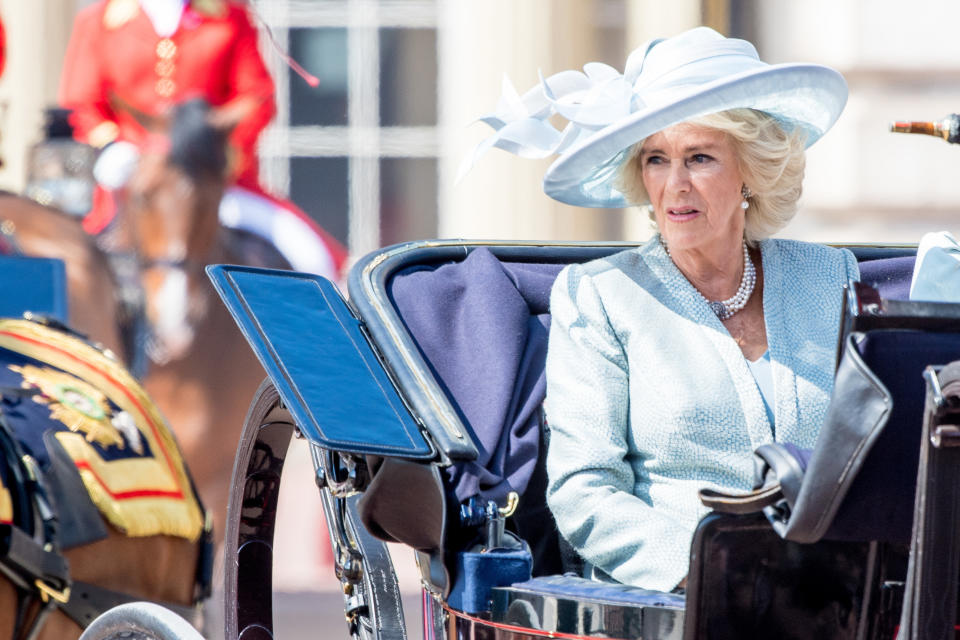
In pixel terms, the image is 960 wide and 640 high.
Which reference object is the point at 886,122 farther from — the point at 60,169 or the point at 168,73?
the point at 60,169

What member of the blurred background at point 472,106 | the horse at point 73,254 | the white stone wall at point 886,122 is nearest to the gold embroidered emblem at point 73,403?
the horse at point 73,254

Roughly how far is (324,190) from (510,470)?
4.63 m

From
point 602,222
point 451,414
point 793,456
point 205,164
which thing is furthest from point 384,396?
point 602,222

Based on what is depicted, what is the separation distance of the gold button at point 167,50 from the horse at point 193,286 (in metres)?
0.21

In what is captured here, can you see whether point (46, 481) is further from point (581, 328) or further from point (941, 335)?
point (941, 335)

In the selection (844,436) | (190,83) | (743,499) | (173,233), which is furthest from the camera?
(190,83)

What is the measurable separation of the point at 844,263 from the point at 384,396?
760 mm

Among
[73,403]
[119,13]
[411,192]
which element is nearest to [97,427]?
[73,403]

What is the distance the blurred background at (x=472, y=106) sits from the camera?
5.79m

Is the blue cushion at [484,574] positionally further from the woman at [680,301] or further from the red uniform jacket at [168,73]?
the red uniform jacket at [168,73]

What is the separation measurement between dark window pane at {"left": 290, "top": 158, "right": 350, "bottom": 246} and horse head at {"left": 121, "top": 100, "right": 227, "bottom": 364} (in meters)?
1.19

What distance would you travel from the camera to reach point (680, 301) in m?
2.26

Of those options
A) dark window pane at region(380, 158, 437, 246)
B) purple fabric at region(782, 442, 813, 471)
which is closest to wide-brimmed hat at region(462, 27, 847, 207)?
purple fabric at region(782, 442, 813, 471)

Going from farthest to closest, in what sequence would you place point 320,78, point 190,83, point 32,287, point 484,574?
point 320,78 → point 190,83 → point 32,287 → point 484,574
